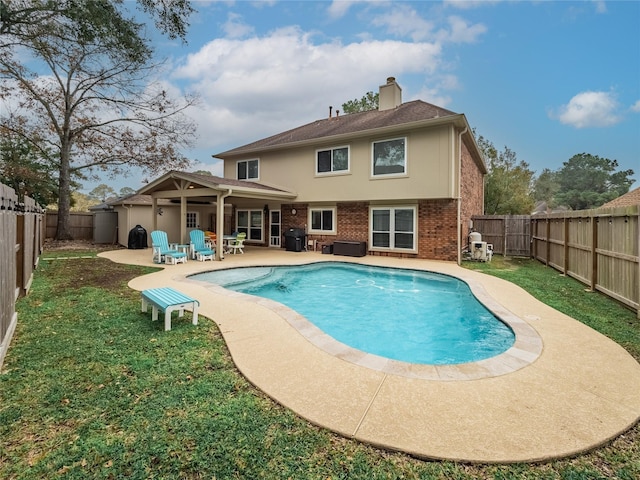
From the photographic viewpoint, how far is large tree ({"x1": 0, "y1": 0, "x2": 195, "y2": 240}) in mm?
15773

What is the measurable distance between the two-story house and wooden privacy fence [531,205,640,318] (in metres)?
3.31

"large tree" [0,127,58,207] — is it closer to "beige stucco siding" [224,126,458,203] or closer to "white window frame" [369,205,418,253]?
"beige stucco siding" [224,126,458,203]

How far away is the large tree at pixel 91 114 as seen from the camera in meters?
15.8

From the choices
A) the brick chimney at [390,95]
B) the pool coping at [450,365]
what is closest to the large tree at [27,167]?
the brick chimney at [390,95]

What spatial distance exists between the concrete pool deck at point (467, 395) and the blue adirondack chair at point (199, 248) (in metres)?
8.15

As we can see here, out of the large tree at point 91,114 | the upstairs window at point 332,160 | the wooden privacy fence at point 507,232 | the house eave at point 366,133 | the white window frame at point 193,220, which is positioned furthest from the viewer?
the white window frame at point 193,220

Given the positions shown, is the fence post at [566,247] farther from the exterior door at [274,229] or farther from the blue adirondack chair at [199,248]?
the exterior door at [274,229]

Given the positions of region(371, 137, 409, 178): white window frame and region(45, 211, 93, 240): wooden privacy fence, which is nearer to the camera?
region(371, 137, 409, 178): white window frame

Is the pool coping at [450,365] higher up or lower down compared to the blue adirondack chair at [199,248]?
lower down

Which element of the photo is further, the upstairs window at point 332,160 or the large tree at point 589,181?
the large tree at point 589,181

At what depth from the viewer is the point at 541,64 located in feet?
69.3

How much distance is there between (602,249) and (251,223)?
1527cm

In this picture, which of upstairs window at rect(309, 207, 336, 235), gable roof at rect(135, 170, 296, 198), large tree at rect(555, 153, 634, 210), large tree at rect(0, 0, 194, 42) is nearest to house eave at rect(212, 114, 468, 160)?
gable roof at rect(135, 170, 296, 198)

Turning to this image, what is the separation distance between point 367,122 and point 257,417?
14.0 meters
